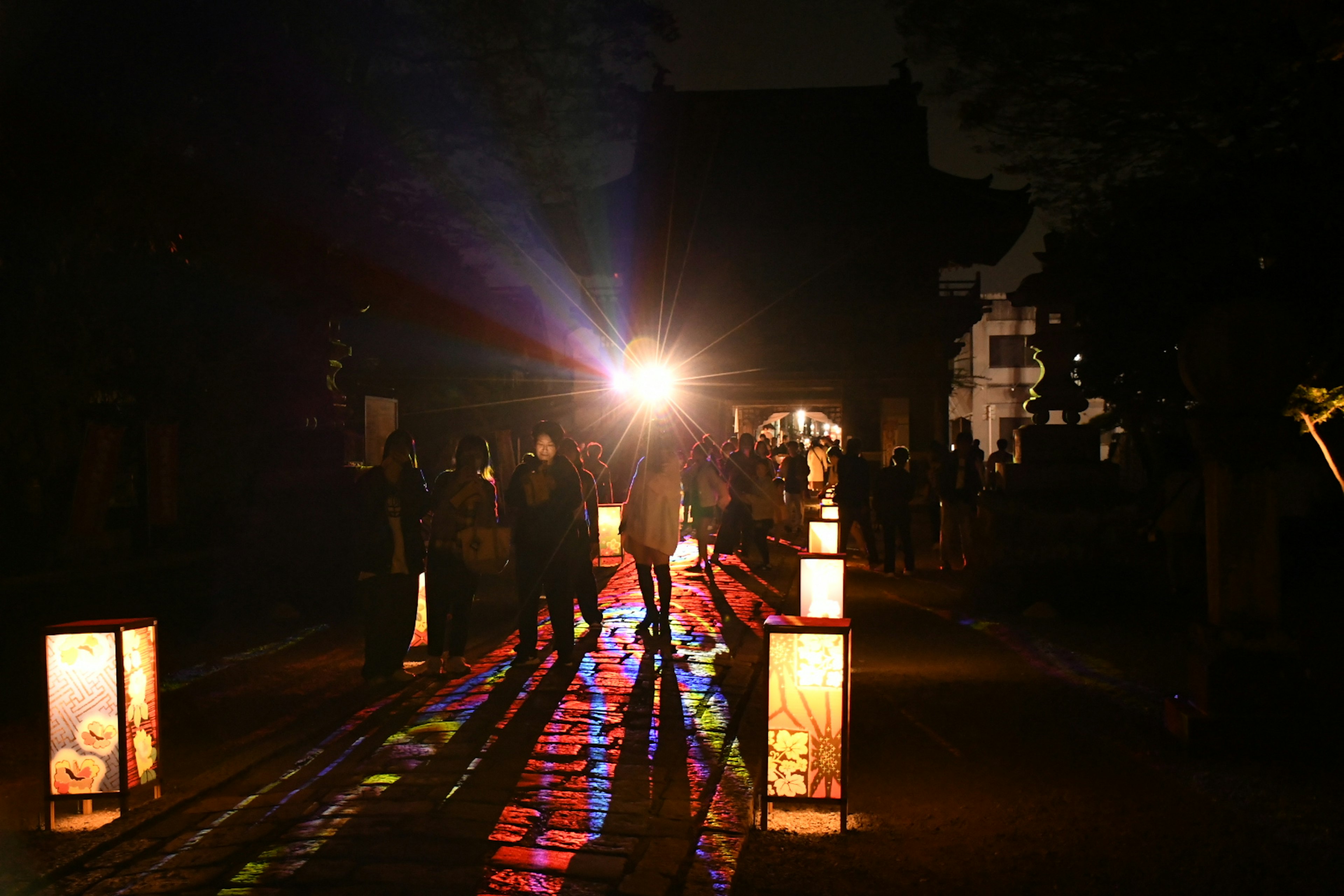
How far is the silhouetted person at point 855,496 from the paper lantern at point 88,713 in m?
11.0

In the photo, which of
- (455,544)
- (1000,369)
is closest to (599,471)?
(455,544)

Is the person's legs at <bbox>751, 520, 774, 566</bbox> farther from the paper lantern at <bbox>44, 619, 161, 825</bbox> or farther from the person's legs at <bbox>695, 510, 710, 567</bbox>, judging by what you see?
the paper lantern at <bbox>44, 619, 161, 825</bbox>

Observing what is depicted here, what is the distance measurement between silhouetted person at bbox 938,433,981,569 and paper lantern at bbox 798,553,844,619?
6767 millimetres

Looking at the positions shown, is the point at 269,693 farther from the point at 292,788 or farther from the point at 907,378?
the point at 907,378

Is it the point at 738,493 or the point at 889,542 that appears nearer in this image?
the point at 889,542

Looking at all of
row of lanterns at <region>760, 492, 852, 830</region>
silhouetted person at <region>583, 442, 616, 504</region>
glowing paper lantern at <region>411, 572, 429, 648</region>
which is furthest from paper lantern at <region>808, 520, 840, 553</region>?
row of lanterns at <region>760, 492, 852, 830</region>

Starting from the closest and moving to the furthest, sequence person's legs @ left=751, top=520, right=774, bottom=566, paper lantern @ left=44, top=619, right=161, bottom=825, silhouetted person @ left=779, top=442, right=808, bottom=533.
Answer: paper lantern @ left=44, top=619, right=161, bottom=825 < person's legs @ left=751, top=520, right=774, bottom=566 < silhouetted person @ left=779, top=442, right=808, bottom=533

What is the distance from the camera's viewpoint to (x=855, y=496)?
1636 centimetres

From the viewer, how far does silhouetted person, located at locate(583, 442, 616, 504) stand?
19.2m

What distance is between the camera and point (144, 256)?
968 cm

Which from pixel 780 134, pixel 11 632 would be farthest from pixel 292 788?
pixel 780 134

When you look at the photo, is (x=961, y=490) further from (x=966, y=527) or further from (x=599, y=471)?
(x=599, y=471)

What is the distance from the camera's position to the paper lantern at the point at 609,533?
670 inches

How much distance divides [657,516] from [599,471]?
9.72 metres
